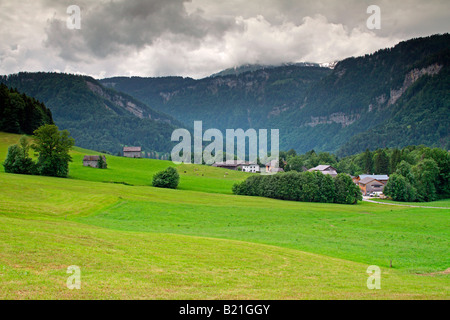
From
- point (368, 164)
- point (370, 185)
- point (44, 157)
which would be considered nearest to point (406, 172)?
point (370, 185)

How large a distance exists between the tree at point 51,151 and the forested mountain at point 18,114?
4878 centimetres

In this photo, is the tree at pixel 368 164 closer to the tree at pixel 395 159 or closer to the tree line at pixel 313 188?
the tree at pixel 395 159

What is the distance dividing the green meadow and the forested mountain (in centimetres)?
8169

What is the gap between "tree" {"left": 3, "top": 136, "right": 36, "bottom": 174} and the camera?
84.4m

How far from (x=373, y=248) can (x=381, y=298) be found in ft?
65.6

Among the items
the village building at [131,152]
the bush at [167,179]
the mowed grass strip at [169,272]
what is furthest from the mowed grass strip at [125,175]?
the mowed grass strip at [169,272]

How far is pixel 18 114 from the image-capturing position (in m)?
130

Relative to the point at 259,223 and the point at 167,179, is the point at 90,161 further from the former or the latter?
the point at 259,223

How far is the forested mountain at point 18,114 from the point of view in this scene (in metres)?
126

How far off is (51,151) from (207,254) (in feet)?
242

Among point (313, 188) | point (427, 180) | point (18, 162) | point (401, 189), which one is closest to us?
point (18, 162)
